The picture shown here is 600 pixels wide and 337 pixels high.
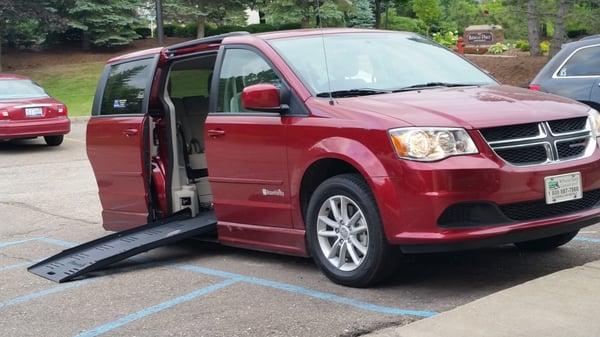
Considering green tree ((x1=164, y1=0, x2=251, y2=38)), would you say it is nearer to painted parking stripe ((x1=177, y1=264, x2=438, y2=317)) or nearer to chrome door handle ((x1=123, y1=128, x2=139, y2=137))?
chrome door handle ((x1=123, y1=128, x2=139, y2=137))

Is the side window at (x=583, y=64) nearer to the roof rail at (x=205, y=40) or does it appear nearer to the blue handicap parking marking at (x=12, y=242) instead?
the roof rail at (x=205, y=40)

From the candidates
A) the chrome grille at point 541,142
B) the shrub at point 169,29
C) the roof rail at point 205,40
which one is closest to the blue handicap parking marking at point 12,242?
the roof rail at point 205,40

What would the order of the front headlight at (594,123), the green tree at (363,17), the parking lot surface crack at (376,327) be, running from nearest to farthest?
the parking lot surface crack at (376,327), the front headlight at (594,123), the green tree at (363,17)

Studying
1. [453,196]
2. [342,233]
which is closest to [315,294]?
[342,233]

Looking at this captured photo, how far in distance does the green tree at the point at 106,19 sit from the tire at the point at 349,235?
28147mm

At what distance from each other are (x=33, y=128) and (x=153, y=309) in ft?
38.5

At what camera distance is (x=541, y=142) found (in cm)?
533

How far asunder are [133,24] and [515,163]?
99.2 ft

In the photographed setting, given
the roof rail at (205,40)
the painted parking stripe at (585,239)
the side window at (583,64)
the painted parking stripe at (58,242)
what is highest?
the roof rail at (205,40)

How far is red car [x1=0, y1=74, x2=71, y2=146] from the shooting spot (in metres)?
16.1

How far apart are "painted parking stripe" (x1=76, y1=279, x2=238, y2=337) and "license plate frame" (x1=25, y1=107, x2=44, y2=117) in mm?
11341

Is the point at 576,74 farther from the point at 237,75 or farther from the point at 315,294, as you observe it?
the point at 315,294

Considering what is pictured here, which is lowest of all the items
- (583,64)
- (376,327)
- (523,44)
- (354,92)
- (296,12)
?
(376,327)

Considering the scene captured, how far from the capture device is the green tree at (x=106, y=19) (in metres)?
32.3
